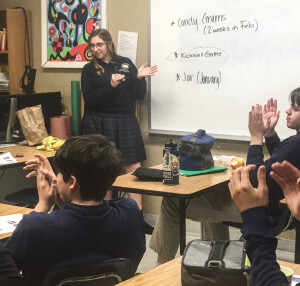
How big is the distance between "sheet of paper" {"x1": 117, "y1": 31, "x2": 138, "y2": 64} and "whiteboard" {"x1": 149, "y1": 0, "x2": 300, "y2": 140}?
186 millimetres

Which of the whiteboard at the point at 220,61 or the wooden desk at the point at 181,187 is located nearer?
the wooden desk at the point at 181,187

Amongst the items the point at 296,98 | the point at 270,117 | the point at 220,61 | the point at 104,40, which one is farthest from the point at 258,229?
the point at 104,40

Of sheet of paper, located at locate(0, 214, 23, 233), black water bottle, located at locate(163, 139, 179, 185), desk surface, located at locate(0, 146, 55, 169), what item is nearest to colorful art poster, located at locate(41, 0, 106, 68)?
desk surface, located at locate(0, 146, 55, 169)

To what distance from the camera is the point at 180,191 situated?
290 centimetres

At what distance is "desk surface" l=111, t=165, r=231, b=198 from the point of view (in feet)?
9.52

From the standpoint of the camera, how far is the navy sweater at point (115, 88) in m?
4.54

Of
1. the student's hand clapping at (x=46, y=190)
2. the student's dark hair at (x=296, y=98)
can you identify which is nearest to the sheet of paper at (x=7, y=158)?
the student's hand clapping at (x=46, y=190)

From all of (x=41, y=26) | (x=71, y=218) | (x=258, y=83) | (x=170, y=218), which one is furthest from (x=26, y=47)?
(x=71, y=218)

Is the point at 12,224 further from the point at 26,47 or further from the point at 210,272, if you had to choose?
the point at 26,47

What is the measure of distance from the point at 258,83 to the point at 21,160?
1808 millimetres

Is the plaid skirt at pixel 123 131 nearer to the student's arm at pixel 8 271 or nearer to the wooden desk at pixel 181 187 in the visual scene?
the wooden desk at pixel 181 187

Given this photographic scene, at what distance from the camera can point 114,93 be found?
454cm

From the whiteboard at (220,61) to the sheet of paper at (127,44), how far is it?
186mm

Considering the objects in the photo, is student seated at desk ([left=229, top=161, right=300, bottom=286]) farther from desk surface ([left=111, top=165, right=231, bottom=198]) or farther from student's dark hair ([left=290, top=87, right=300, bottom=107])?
student's dark hair ([left=290, top=87, right=300, bottom=107])
